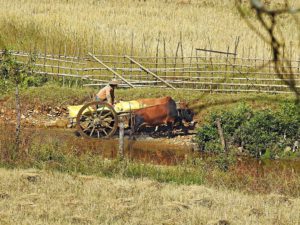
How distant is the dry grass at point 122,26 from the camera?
2353cm

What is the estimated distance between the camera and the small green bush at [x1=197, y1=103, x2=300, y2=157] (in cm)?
1552

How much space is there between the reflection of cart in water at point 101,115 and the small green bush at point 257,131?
181cm

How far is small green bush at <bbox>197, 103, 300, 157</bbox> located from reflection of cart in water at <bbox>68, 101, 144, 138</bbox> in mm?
1811

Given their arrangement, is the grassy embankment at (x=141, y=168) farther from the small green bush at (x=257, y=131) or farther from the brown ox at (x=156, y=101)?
the brown ox at (x=156, y=101)

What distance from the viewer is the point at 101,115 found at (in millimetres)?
16344

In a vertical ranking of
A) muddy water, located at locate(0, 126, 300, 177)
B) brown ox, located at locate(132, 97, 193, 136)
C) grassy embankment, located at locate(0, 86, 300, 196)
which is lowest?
muddy water, located at locate(0, 126, 300, 177)

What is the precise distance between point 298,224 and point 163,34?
56.9 feet

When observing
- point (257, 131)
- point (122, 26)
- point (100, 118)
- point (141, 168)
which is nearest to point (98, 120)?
point (100, 118)

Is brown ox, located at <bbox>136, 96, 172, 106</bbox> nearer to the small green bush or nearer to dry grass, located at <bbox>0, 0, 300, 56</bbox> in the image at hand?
the small green bush

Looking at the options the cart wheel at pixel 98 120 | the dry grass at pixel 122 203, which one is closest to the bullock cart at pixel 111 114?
the cart wheel at pixel 98 120

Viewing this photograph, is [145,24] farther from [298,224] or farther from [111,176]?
[298,224]

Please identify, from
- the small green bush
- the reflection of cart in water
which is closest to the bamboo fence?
the reflection of cart in water

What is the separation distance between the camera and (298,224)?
805cm

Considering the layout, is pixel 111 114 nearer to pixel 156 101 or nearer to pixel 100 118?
pixel 100 118
